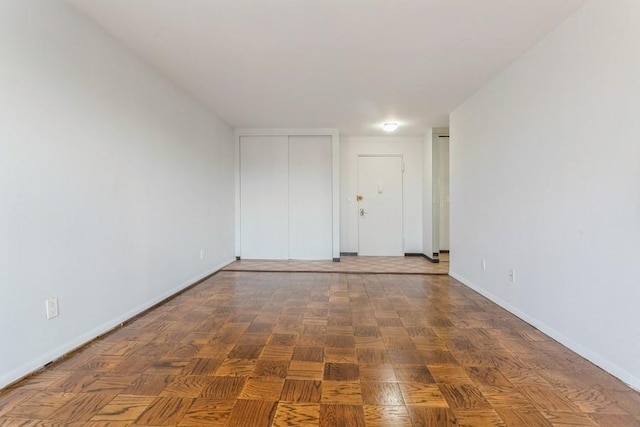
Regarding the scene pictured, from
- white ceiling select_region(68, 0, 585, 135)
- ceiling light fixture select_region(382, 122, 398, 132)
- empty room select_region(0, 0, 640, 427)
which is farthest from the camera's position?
ceiling light fixture select_region(382, 122, 398, 132)

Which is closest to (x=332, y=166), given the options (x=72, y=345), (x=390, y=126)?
(x=390, y=126)

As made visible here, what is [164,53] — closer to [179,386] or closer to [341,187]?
[179,386]

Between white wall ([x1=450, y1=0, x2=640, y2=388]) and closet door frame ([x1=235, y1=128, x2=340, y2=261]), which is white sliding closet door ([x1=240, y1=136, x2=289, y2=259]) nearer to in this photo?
closet door frame ([x1=235, y1=128, x2=340, y2=261])

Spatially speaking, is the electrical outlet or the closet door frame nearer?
the electrical outlet

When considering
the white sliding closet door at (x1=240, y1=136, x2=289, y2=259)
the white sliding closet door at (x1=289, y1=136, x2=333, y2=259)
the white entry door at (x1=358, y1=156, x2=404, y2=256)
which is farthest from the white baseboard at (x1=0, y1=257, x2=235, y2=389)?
the white entry door at (x1=358, y1=156, x2=404, y2=256)

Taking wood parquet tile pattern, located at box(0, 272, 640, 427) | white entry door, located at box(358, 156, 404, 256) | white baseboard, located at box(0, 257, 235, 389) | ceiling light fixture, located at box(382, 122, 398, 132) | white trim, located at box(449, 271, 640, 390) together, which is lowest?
wood parquet tile pattern, located at box(0, 272, 640, 427)

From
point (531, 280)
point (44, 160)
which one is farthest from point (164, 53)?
point (531, 280)

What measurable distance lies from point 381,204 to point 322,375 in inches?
189

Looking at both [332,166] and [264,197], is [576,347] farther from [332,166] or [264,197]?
[264,197]

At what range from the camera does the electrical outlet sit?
204cm

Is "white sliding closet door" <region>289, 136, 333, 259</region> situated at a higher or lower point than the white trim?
higher

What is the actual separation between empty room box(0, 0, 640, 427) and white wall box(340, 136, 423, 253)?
2089mm

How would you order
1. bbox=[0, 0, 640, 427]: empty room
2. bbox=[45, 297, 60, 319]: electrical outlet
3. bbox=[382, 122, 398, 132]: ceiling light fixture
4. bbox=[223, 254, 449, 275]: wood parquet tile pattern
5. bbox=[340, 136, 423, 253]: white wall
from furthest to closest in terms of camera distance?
bbox=[340, 136, 423, 253]: white wall → bbox=[382, 122, 398, 132]: ceiling light fixture → bbox=[223, 254, 449, 275]: wood parquet tile pattern → bbox=[45, 297, 60, 319]: electrical outlet → bbox=[0, 0, 640, 427]: empty room

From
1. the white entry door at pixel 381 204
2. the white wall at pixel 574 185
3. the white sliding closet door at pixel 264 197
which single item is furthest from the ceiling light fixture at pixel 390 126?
the white wall at pixel 574 185
